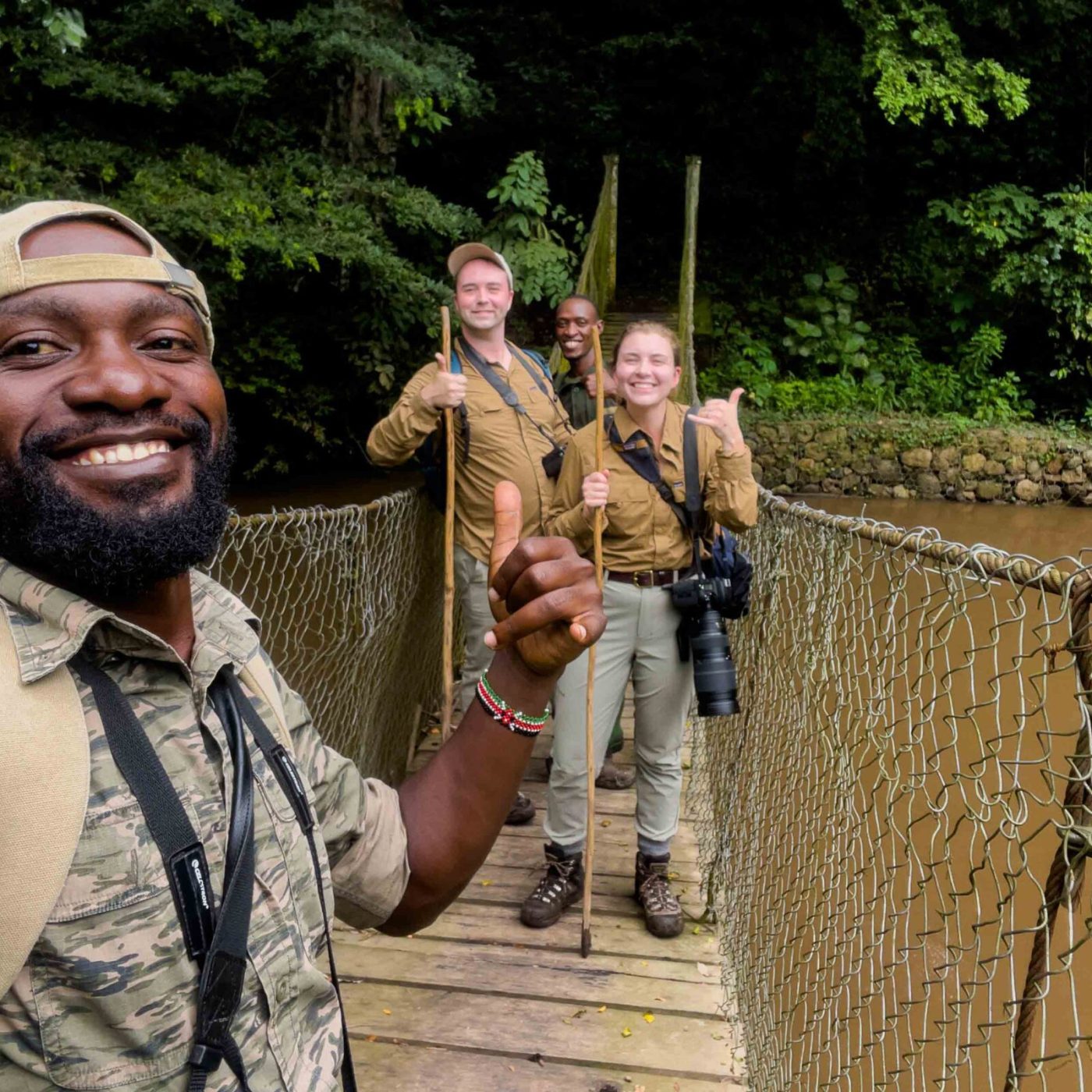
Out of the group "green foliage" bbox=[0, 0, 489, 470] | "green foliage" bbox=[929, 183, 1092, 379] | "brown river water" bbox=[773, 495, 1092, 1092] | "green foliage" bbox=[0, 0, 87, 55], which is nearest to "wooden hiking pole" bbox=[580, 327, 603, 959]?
"brown river water" bbox=[773, 495, 1092, 1092]

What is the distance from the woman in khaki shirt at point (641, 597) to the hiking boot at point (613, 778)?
0.83 m

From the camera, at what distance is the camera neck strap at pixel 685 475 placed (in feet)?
8.97

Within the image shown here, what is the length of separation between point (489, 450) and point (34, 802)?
2.59 metres

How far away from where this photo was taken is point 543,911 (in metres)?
2.82

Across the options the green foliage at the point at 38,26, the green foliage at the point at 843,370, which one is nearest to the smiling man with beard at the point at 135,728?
the green foliage at the point at 38,26

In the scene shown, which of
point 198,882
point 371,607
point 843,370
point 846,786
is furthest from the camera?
point 843,370

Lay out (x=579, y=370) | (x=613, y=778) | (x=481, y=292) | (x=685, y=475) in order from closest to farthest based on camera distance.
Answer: (x=685, y=475)
(x=481, y=292)
(x=613, y=778)
(x=579, y=370)

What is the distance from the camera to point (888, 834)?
3.00 meters

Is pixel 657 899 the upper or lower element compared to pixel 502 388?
lower

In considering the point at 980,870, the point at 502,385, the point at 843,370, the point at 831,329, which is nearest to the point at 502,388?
the point at 502,385

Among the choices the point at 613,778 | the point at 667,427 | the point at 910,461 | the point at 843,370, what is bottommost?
Answer: the point at 613,778

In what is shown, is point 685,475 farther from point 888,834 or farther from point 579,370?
point 579,370

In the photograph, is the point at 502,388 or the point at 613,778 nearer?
the point at 502,388

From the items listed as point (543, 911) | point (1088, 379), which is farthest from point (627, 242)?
point (543, 911)
